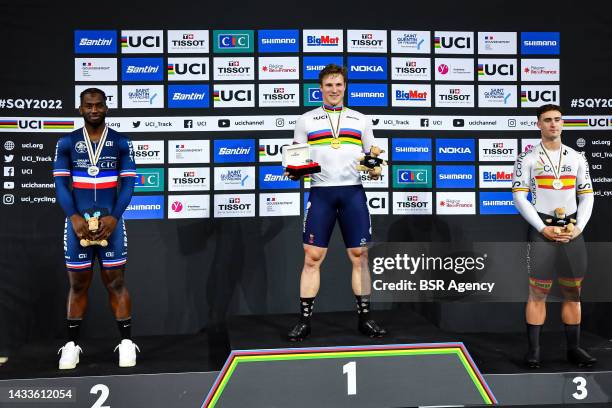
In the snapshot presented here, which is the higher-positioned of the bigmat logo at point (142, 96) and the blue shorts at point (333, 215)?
the bigmat logo at point (142, 96)

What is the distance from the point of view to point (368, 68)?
4.82m

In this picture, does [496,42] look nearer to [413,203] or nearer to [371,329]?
[413,203]

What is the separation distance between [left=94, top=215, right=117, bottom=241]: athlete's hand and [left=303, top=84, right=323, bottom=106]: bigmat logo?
6.47ft

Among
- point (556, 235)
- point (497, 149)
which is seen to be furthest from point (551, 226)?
point (497, 149)

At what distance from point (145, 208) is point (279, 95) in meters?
1.40

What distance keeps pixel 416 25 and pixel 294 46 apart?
102 cm

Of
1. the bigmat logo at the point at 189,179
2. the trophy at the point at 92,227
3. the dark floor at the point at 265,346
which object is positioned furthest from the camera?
the bigmat logo at the point at 189,179

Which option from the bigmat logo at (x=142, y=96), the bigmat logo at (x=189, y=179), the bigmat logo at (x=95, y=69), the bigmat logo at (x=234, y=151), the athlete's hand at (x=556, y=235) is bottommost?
the athlete's hand at (x=556, y=235)

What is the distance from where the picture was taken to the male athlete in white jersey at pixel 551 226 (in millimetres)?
3617

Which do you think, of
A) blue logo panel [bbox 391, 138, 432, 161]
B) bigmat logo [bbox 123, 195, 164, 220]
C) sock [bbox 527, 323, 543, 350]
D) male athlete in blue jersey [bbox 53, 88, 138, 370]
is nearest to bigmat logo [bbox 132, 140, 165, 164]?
bigmat logo [bbox 123, 195, 164, 220]

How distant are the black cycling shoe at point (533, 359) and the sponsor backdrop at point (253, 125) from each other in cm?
135

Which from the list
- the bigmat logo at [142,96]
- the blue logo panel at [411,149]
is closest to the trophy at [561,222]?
the blue logo panel at [411,149]

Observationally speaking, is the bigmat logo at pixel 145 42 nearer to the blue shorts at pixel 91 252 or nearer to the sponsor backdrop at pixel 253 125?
the sponsor backdrop at pixel 253 125

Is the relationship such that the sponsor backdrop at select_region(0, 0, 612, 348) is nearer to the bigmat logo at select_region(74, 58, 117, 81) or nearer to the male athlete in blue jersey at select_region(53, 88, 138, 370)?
the bigmat logo at select_region(74, 58, 117, 81)
